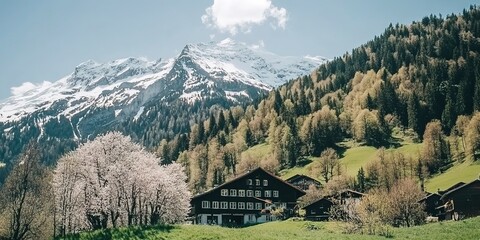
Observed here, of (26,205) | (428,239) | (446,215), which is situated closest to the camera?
(428,239)

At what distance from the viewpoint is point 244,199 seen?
113m

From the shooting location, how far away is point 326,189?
126 m

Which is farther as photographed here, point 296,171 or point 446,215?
point 296,171

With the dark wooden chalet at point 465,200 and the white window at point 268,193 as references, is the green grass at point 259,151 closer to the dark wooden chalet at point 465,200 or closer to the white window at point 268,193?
the white window at point 268,193

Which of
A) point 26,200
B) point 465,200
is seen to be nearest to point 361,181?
point 465,200

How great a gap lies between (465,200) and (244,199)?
151ft

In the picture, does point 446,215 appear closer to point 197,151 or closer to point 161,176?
point 161,176

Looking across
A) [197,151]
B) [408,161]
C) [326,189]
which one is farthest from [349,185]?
[197,151]

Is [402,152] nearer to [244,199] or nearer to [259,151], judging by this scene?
[259,151]

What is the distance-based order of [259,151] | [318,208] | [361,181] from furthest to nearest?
[259,151] → [361,181] → [318,208]

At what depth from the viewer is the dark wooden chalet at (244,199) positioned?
359 feet

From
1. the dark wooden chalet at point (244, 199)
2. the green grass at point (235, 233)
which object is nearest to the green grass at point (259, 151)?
the dark wooden chalet at point (244, 199)

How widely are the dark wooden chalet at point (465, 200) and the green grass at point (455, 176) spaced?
21.4 meters

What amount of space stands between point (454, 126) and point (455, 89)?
30948 mm
